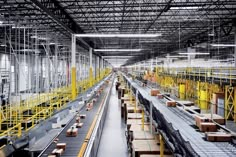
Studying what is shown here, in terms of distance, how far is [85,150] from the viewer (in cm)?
684

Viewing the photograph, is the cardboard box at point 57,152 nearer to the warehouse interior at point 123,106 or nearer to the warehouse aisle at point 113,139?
the warehouse interior at point 123,106

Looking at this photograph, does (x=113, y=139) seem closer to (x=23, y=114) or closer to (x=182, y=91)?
(x=23, y=114)

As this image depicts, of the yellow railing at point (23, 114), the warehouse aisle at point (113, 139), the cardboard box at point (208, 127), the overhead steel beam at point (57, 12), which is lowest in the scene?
the warehouse aisle at point (113, 139)

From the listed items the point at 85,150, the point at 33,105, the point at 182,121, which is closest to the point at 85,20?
the point at 33,105

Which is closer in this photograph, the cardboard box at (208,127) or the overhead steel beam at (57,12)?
the cardboard box at (208,127)

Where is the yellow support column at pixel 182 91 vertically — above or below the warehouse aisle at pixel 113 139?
above

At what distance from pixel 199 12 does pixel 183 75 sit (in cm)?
439

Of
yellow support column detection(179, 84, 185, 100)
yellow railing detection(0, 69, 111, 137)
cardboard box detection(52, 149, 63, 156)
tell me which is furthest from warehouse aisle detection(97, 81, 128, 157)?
yellow support column detection(179, 84, 185, 100)

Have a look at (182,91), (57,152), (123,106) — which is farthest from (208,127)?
(182,91)

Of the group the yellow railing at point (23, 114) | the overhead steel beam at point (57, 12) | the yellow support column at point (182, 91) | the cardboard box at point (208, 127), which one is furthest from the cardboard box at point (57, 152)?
the yellow support column at point (182, 91)

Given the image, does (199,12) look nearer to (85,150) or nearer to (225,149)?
(85,150)

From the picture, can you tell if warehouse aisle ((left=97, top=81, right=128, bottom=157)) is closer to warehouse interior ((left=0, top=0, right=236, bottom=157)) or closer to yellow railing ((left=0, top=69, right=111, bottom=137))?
warehouse interior ((left=0, top=0, right=236, bottom=157))

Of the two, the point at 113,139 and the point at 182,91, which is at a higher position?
the point at 182,91

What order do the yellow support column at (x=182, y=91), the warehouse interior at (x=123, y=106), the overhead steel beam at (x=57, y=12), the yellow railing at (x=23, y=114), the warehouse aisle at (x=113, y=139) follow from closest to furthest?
the warehouse interior at (x=123, y=106) < the yellow railing at (x=23, y=114) < the warehouse aisle at (x=113, y=139) < the overhead steel beam at (x=57, y=12) < the yellow support column at (x=182, y=91)
